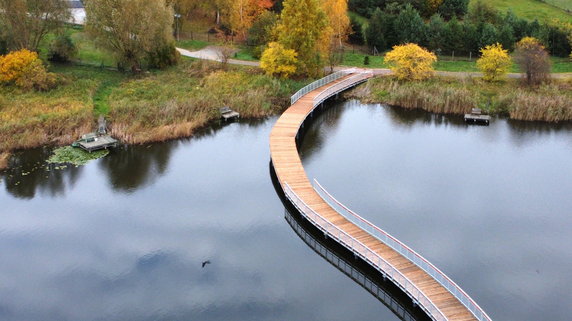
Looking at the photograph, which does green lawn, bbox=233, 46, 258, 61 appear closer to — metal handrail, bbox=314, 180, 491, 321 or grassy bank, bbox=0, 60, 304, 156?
grassy bank, bbox=0, 60, 304, 156

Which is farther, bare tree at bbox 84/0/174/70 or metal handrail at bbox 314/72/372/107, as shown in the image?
bare tree at bbox 84/0/174/70

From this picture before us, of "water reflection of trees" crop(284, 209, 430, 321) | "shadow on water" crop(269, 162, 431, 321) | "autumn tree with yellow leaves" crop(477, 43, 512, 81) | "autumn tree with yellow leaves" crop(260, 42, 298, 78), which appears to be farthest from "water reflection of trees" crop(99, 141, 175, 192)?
"autumn tree with yellow leaves" crop(477, 43, 512, 81)

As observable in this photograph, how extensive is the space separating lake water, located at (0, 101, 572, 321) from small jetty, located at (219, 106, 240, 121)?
3867 mm

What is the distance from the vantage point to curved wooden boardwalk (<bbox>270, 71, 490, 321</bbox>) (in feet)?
90.9

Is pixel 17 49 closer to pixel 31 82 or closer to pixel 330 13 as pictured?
pixel 31 82

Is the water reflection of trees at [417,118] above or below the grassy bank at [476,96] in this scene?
below

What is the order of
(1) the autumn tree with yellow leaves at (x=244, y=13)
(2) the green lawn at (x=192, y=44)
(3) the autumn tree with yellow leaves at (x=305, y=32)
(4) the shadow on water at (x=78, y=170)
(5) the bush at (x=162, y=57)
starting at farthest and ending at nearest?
(2) the green lawn at (x=192, y=44), (1) the autumn tree with yellow leaves at (x=244, y=13), (5) the bush at (x=162, y=57), (3) the autumn tree with yellow leaves at (x=305, y=32), (4) the shadow on water at (x=78, y=170)

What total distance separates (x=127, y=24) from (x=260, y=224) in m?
35.7

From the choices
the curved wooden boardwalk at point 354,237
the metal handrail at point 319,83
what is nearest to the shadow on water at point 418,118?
the metal handrail at point 319,83

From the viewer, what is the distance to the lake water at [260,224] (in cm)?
2939

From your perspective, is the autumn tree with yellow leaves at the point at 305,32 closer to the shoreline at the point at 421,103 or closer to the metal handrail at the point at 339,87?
the metal handrail at the point at 339,87

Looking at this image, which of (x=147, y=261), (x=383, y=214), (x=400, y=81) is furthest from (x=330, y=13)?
(x=147, y=261)

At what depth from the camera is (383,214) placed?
37.2 meters

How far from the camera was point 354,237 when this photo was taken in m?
33.4
